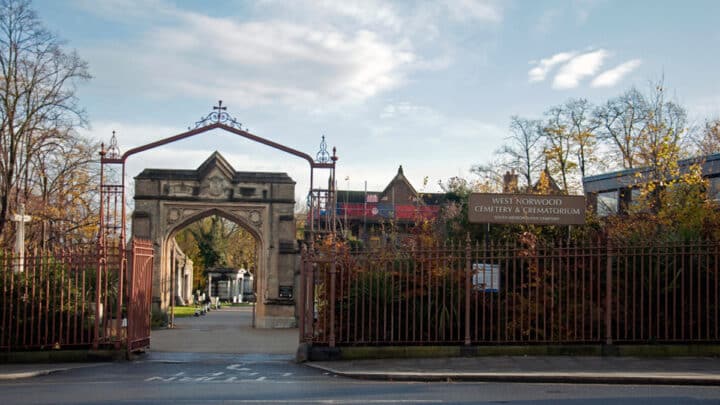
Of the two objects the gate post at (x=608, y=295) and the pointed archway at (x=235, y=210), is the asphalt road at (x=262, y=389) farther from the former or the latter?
the pointed archway at (x=235, y=210)

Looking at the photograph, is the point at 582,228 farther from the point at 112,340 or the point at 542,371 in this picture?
the point at 112,340

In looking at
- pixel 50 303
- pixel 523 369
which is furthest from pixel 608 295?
pixel 50 303

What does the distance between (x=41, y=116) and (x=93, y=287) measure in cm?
1639

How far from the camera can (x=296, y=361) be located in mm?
16469

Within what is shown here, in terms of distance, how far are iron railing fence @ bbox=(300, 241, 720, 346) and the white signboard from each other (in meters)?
0.02

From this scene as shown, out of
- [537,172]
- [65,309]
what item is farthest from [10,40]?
[537,172]

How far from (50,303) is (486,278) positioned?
9.08 metres

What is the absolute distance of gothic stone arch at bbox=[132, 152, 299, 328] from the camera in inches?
1155

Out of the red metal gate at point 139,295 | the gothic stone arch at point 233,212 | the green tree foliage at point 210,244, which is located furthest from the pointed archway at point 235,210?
the green tree foliage at point 210,244

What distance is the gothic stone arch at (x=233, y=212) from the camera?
2933cm

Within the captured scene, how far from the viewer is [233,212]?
29.7 metres

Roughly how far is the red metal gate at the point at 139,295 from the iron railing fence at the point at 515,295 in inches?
145

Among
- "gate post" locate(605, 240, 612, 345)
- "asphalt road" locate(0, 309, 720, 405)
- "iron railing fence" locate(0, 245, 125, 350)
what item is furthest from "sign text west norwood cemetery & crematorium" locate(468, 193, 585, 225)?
"iron railing fence" locate(0, 245, 125, 350)

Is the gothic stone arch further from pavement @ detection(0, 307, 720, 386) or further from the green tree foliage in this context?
the green tree foliage
